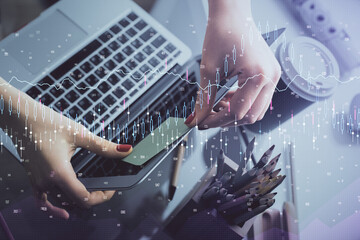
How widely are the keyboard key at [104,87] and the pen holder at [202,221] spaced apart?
0.25m

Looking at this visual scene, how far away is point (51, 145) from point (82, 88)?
Answer: 12 centimetres

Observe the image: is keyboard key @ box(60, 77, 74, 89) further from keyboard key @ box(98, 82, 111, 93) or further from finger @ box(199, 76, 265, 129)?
finger @ box(199, 76, 265, 129)

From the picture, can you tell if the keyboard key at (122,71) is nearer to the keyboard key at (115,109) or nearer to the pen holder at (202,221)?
the keyboard key at (115,109)

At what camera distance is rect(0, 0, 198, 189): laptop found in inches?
24.9

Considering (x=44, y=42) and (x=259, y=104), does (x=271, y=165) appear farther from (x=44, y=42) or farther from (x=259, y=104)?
(x=44, y=42)

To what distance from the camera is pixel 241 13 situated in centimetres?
65

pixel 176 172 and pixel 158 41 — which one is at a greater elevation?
pixel 158 41

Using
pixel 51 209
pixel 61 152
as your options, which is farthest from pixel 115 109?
pixel 51 209

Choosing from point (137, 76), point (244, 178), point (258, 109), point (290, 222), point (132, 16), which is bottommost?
point (290, 222)

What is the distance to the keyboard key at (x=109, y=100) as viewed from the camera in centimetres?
64

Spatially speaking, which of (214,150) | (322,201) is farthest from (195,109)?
(322,201)

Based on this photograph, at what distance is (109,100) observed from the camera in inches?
25.2

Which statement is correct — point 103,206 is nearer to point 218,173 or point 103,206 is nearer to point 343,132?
point 218,173

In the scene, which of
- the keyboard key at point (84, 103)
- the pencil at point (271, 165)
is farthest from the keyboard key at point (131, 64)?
the pencil at point (271, 165)
